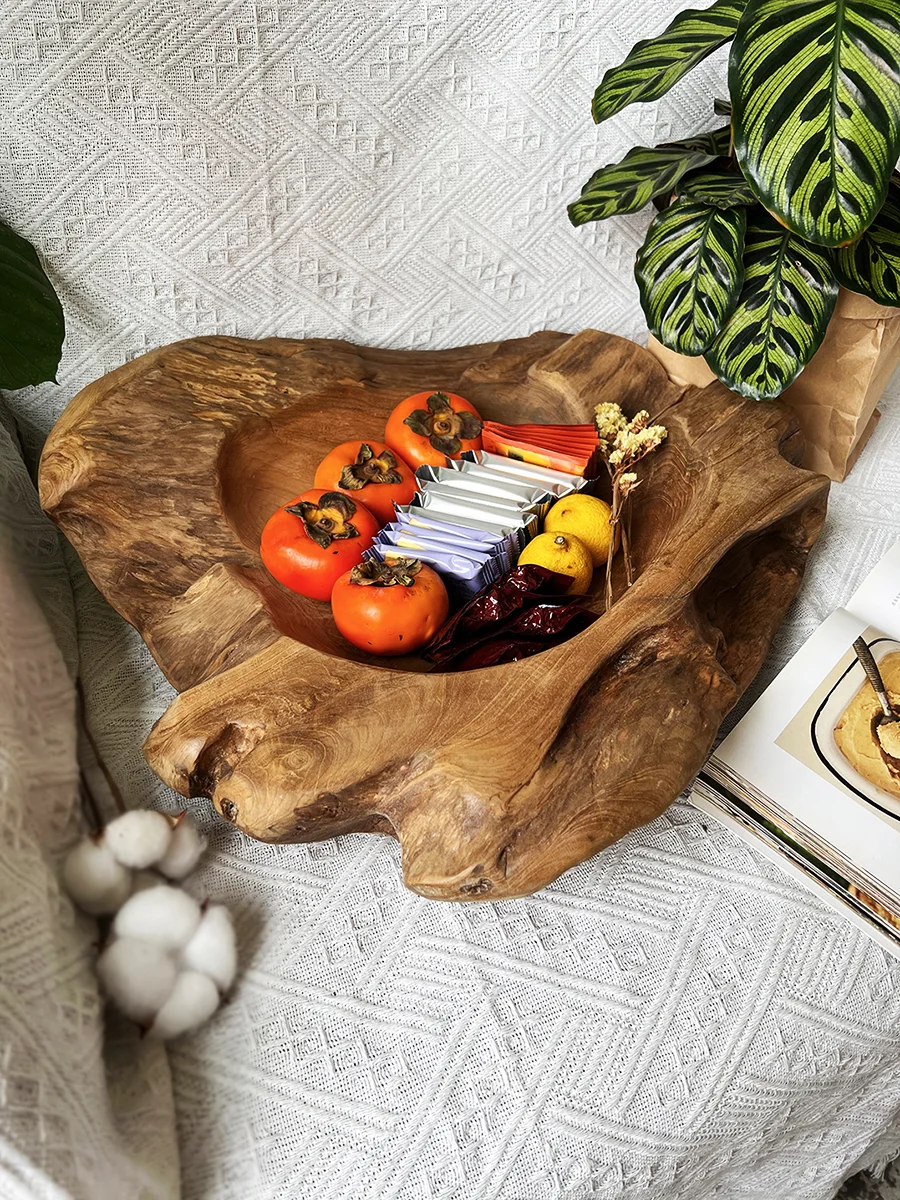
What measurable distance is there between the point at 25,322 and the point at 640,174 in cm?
63

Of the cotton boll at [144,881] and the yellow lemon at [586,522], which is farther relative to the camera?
the yellow lemon at [586,522]

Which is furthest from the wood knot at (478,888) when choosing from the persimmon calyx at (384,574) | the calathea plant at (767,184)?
the calathea plant at (767,184)

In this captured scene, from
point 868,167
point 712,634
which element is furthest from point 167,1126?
point 868,167

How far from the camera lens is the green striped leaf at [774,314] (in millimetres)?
855

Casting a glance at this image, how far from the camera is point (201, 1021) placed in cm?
65

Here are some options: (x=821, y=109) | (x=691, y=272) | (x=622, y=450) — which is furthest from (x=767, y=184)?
(x=622, y=450)

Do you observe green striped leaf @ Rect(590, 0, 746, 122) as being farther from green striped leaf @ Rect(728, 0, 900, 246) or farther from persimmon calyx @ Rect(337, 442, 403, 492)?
persimmon calyx @ Rect(337, 442, 403, 492)

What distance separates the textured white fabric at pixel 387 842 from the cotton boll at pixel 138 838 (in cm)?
6

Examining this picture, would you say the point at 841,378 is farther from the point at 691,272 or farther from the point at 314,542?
the point at 314,542

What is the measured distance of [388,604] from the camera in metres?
0.81

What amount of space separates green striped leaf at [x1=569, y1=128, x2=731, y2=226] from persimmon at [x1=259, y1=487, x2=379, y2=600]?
0.41m

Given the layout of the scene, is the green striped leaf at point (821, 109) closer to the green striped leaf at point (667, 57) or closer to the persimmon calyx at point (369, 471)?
the green striped leaf at point (667, 57)

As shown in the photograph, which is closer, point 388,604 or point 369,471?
point 388,604

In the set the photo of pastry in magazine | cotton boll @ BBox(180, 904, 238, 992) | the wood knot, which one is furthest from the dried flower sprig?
cotton boll @ BBox(180, 904, 238, 992)
